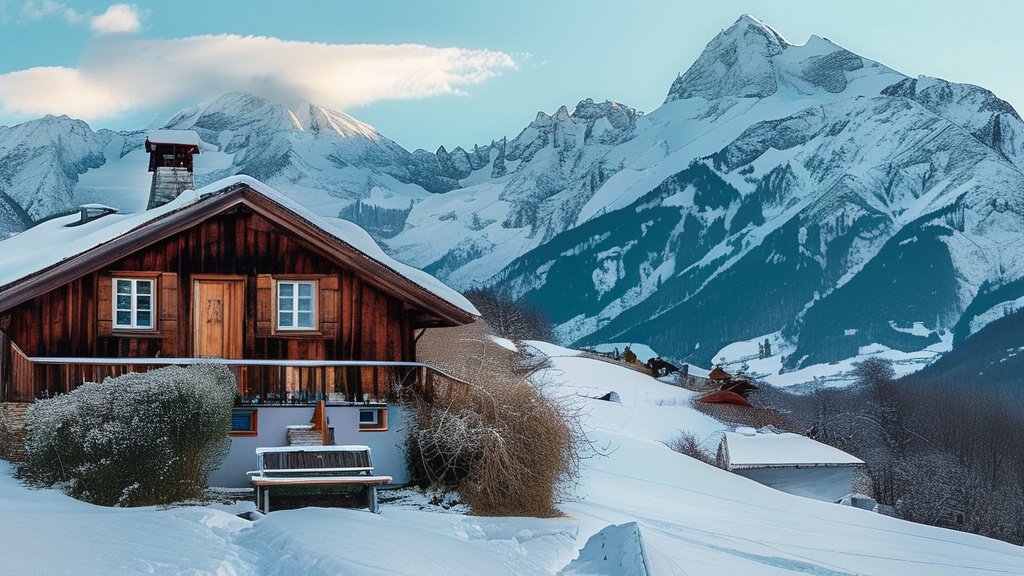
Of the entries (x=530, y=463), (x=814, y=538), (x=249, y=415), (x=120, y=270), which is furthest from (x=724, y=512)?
(x=120, y=270)

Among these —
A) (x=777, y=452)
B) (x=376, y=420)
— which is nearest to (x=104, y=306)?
(x=376, y=420)

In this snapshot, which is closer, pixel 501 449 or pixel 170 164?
pixel 501 449

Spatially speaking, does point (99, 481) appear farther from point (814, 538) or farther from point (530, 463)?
point (814, 538)

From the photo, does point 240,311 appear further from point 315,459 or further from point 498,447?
point 498,447

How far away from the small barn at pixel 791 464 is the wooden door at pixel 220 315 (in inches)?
1423

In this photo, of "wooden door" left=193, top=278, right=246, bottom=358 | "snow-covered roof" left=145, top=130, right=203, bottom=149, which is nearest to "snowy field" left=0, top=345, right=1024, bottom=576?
"wooden door" left=193, top=278, right=246, bottom=358

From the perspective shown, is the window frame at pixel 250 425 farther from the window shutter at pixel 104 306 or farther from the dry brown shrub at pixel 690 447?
the dry brown shrub at pixel 690 447

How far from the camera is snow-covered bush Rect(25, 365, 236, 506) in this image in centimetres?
2044

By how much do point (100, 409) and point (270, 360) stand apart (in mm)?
5955

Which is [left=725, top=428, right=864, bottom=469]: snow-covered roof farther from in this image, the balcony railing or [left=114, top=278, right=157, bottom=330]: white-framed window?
[left=114, top=278, right=157, bottom=330]: white-framed window

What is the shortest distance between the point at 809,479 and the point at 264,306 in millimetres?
39990

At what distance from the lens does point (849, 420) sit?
396ft

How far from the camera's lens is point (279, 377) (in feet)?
85.5

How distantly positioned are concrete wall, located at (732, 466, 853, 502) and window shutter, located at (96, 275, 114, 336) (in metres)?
37.3
